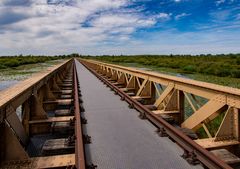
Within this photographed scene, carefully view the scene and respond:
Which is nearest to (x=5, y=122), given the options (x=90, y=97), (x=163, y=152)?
(x=163, y=152)

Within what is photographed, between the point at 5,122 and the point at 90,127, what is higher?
the point at 5,122

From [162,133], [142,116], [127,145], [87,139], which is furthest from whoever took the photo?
[142,116]

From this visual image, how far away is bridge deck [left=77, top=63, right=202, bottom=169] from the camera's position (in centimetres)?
381

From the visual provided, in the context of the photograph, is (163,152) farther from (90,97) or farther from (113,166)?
(90,97)

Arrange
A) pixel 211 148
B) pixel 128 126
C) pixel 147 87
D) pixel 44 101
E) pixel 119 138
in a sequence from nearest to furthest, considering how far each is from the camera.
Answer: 1. pixel 211 148
2. pixel 119 138
3. pixel 128 126
4. pixel 44 101
5. pixel 147 87

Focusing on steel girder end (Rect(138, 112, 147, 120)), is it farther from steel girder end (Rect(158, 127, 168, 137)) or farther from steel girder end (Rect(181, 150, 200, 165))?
steel girder end (Rect(181, 150, 200, 165))

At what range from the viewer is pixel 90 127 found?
5699 millimetres

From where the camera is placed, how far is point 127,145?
4.51m

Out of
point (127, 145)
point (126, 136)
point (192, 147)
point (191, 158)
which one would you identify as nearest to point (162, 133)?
point (126, 136)

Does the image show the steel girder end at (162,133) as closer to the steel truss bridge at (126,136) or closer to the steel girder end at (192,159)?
the steel truss bridge at (126,136)

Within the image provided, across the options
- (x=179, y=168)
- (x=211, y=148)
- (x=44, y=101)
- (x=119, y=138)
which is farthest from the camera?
(x=44, y=101)

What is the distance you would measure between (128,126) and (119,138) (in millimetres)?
797

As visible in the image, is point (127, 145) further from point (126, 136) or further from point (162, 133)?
point (162, 133)

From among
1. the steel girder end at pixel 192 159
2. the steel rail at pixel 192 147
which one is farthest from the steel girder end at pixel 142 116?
the steel girder end at pixel 192 159
